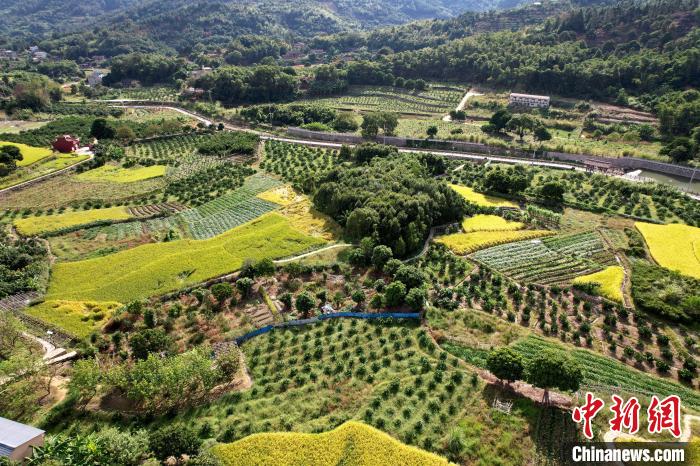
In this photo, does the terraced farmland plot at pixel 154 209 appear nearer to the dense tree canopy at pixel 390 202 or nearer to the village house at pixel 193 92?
the dense tree canopy at pixel 390 202

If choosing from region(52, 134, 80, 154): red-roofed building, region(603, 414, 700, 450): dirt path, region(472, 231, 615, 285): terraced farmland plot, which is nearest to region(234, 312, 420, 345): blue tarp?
region(472, 231, 615, 285): terraced farmland plot

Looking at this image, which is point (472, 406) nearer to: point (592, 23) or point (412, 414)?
point (412, 414)

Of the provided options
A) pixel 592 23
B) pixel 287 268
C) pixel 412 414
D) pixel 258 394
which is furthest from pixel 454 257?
pixel 592 23

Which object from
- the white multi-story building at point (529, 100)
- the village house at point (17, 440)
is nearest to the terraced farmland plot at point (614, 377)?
the village house at point (17, 440)

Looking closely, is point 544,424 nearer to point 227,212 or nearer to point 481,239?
point 481,239

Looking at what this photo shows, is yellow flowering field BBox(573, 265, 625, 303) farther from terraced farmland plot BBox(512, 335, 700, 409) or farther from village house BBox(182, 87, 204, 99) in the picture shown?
village house BBox(182, 87, 204, 99)
